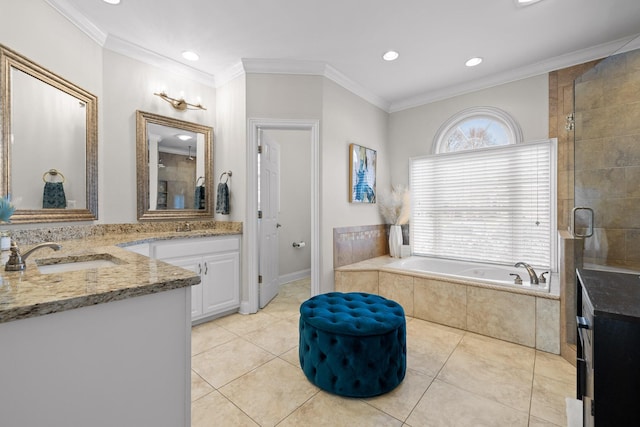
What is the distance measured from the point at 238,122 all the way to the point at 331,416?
111 inches

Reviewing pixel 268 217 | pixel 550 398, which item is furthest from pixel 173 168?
pixel 550 398

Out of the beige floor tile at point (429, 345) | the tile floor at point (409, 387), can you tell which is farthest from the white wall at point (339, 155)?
the tile floor at point (409, 387)

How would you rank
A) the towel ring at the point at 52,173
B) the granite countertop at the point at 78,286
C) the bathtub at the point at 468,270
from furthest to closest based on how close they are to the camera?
1. the bathtub at the point at 468,270
2. the towel ring at the point at 52,173
3. the granite countertop at the point at 78,286

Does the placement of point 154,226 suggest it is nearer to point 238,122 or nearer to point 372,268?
point 238,122

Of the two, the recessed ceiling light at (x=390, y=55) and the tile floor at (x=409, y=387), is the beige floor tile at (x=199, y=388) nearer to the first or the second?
the tile floor at (x=409, y=387)

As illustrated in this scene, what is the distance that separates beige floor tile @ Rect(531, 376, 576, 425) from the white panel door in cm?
249

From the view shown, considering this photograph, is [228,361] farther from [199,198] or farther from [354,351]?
[199,198]

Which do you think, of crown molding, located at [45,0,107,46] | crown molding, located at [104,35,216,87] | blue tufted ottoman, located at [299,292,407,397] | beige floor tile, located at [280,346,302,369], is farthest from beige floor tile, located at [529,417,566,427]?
crown molding, located at [45,0,107,46]

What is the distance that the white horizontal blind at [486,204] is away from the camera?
299cm

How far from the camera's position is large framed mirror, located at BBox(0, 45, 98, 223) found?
5.86ft

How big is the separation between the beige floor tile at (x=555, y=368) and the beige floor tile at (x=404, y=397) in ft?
2.83

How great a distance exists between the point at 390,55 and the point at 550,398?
3.08m

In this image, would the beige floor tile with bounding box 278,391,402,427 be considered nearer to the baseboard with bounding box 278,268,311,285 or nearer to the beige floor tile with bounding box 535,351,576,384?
the beige floor tile with bounding box 535,351,576,384

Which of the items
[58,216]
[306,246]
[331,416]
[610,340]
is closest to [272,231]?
[306,246]
